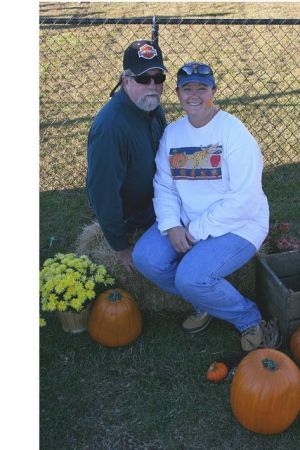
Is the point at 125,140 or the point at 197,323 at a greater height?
the point at 125,140

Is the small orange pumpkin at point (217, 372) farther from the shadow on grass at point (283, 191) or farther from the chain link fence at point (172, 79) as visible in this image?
the chain link fence at point (172, 79)

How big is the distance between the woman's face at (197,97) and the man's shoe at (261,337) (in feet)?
4.15

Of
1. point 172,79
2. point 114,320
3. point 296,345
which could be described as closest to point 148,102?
point 114,320

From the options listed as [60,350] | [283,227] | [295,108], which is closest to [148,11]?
[295,108]

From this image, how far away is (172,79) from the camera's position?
7.62 metres

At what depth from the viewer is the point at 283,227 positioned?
3697 millimetres

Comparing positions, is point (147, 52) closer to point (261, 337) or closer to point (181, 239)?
point (181, 239)

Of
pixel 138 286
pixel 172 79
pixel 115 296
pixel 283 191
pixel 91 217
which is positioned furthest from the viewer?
pixel 172 79

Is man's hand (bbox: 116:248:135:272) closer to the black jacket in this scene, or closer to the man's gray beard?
the black jacket

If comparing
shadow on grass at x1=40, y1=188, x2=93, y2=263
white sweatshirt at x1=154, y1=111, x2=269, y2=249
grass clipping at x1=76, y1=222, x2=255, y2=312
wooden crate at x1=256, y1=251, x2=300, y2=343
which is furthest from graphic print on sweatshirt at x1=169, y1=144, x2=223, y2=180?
shadow on grass at x1=40, y1=188, x2=93, y2=263

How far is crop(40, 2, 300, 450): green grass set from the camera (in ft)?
9.05

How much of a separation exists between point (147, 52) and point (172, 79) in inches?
187

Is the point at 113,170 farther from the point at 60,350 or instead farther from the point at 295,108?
the point at 295,108

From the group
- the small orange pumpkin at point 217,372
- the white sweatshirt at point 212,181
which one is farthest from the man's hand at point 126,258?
the small orange pumpkin at point 217,372
